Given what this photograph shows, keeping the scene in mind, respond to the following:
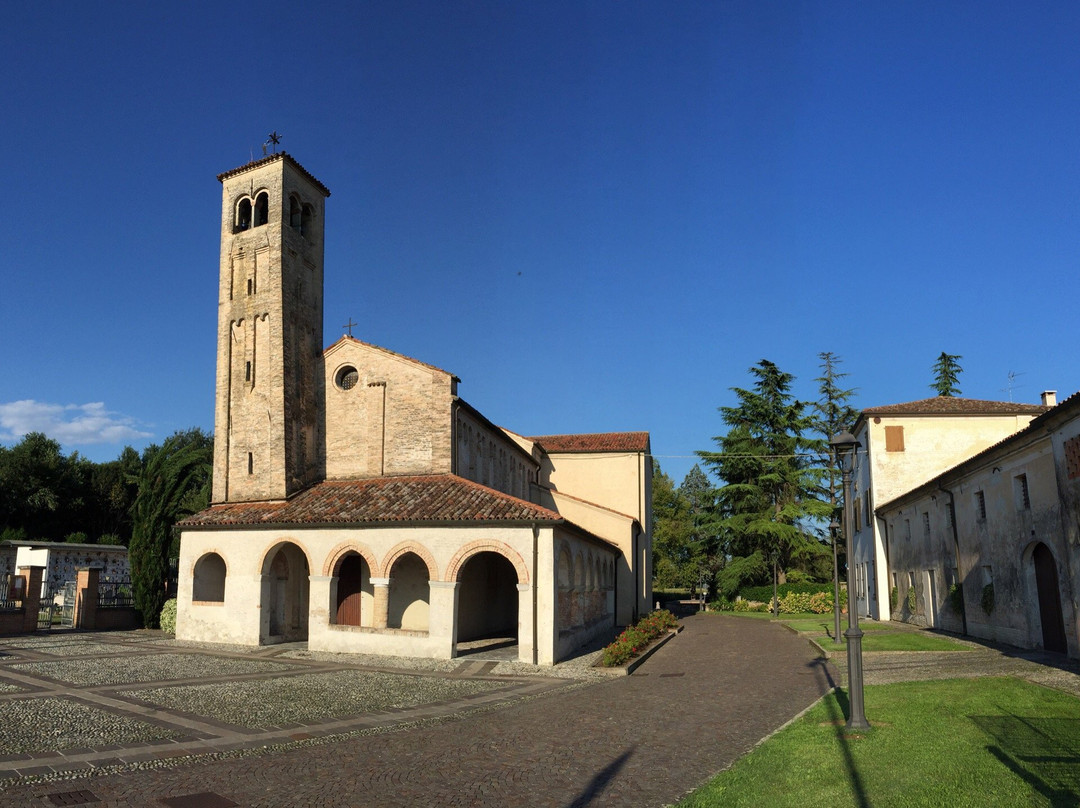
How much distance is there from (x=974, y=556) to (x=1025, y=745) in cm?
1636

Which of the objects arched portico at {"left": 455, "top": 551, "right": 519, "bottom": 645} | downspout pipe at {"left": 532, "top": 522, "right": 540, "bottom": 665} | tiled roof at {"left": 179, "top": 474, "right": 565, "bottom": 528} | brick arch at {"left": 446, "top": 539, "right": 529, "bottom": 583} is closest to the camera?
downspout pipe at {"left": 532, "top": 522, "right": 540, "bottom": 665}

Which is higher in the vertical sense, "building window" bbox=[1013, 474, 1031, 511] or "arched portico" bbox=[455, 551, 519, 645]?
"building window" bbox=[1013, 474, 1031, 511]

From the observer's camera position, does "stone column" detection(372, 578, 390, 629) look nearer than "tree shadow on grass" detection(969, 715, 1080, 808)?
No

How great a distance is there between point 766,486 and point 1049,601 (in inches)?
1101

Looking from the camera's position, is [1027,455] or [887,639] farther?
[887,639]

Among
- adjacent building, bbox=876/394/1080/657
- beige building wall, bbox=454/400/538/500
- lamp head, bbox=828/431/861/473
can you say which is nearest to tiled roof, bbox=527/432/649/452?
beige building wall, bbox=454/400/538/500

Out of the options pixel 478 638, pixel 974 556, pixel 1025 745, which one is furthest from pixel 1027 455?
pixel 478 638

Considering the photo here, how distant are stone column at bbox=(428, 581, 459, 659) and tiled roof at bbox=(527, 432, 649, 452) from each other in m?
17.6

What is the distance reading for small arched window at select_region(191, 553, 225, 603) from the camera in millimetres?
24609

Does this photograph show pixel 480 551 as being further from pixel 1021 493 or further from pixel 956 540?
pixel 956 540

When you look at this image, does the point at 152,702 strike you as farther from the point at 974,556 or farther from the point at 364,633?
the point at 974,556

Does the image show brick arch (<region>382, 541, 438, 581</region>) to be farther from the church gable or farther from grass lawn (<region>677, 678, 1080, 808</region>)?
grass lawn (<region>677, 678, 1080, 808</region>)

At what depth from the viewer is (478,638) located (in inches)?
1027

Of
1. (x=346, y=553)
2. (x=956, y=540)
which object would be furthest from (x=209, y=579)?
(x=956, y=540)
